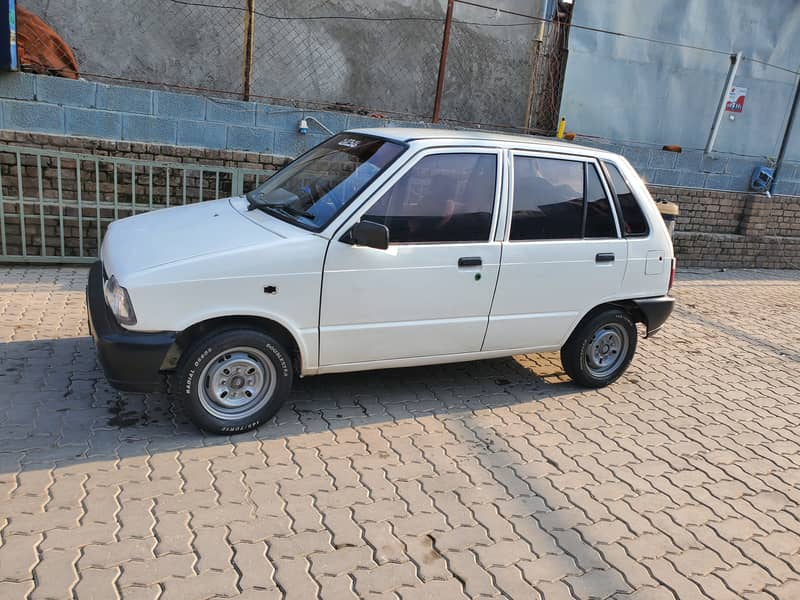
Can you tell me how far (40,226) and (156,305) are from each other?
4.57 meters

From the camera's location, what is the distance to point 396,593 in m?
2.96

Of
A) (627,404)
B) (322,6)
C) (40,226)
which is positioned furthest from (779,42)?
(40,226)

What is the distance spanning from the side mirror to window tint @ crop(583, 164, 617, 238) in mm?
1773

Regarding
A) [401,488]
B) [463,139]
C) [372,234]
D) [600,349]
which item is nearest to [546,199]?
[463,139]

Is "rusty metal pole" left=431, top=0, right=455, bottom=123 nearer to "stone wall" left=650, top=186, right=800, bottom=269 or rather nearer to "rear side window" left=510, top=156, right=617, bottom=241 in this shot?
"stone wall" left=650, top=186, right=800, bottom=269

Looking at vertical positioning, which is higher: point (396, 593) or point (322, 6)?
point (322, 6)

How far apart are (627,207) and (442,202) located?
1677mm

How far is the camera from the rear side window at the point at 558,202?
15.4 ft

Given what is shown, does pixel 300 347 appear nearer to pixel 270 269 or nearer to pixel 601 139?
pixel 270 269

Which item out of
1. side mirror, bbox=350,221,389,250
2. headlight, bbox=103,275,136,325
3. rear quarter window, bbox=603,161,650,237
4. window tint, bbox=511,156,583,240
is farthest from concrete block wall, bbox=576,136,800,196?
headlight, bbox=103,275,136,325

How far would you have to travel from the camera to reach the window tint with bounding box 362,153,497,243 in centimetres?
426

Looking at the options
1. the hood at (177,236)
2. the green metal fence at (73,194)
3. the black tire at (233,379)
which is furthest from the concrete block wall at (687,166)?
the black tire at (233,379)

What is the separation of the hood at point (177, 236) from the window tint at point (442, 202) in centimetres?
75

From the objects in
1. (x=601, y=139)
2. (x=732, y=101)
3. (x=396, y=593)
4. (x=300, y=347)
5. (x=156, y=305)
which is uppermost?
(x=732, y=101)
